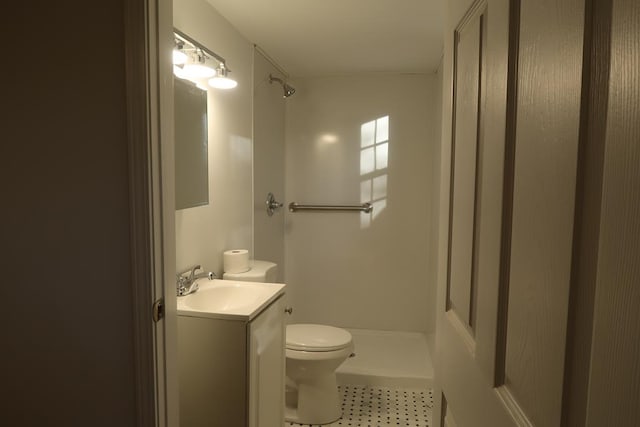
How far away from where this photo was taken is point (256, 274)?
225 centimetres

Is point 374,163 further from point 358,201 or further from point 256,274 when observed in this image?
point 256,274

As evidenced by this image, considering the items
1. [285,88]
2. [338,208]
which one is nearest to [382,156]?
[338,208]

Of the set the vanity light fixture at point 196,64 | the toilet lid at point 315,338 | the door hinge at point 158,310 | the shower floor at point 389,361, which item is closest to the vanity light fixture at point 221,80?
the vanity light fixture at point 196,64

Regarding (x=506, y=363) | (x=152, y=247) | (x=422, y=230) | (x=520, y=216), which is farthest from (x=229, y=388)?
(x=422, y=230)

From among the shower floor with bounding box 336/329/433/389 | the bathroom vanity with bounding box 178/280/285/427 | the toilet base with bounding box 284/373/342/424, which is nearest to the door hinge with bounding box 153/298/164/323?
the bathroom vanity with bounding box 178/280/285/427

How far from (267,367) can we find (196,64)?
134 centimetres

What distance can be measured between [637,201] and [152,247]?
101 cm

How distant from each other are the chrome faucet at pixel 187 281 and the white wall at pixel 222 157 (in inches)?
1.5

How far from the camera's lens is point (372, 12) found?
2189 mm

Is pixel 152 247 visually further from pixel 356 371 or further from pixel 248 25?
pixel 356 371

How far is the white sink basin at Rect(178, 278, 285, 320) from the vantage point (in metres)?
1.74

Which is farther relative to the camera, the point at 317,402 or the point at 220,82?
the point at 317,402

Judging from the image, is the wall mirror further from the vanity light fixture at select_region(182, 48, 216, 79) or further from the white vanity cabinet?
the white vanity cabinet

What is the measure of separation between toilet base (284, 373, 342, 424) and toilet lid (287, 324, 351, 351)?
0.69 ft
